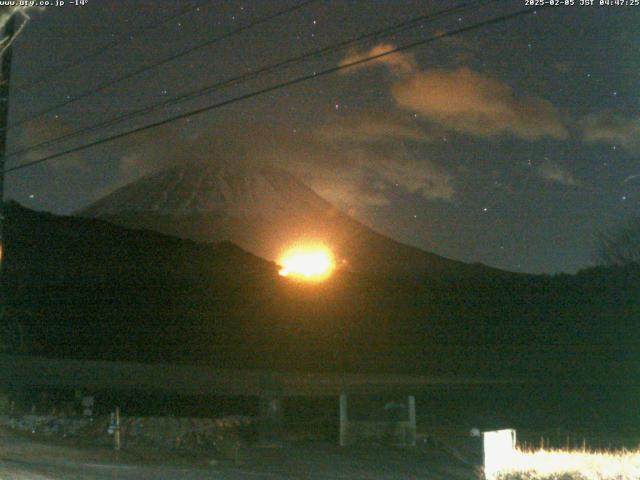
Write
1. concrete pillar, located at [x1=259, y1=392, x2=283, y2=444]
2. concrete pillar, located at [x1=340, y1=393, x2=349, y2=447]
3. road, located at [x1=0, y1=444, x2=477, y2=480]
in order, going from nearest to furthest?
road, located at [x1=0, y1=444, x2=477, y2=480], concrete pillar, located at [x1=259, y1=392, x2=283, y2=444], concrete pillar, located at [x1=340, y1=393, x2=349, y2=447]

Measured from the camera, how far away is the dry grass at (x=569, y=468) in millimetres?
12258

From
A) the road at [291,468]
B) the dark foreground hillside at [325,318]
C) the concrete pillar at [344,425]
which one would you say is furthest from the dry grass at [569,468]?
the dark foreground hillside at [325,318]

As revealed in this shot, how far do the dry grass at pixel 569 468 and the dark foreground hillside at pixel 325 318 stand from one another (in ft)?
87.3

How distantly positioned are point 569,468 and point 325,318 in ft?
113

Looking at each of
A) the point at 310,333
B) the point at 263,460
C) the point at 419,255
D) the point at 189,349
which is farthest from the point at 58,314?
the point at 419,255

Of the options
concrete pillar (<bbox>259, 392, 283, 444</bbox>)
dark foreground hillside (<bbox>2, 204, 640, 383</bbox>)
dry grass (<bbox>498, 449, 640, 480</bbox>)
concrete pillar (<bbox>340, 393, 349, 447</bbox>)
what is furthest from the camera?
dark foreground hillside (<bbox>2, 204, 640, 383</bbox>)

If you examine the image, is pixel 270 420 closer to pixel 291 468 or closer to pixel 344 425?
pixel 344 425

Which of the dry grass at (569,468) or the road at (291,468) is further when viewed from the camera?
the dry grass at (569,468)

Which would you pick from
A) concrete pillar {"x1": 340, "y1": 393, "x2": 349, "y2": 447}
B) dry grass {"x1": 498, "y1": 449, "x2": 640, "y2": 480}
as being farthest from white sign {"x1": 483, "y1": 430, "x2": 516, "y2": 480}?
concrete pillar {"x1": 340, "y1": 393, "x2": 349, "y2": 447}

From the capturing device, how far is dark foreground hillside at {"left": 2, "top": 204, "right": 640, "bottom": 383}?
41969 mm

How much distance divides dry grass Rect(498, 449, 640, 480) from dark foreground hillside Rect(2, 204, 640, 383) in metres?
26.6

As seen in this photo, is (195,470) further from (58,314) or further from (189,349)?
(58,314)

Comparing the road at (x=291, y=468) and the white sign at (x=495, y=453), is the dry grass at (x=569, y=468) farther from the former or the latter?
A: the road at (x=291, y=468)

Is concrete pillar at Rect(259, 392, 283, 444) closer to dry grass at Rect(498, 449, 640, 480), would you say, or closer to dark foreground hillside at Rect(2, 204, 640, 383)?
dry grass at Rect(498, 449, 640, 480)
